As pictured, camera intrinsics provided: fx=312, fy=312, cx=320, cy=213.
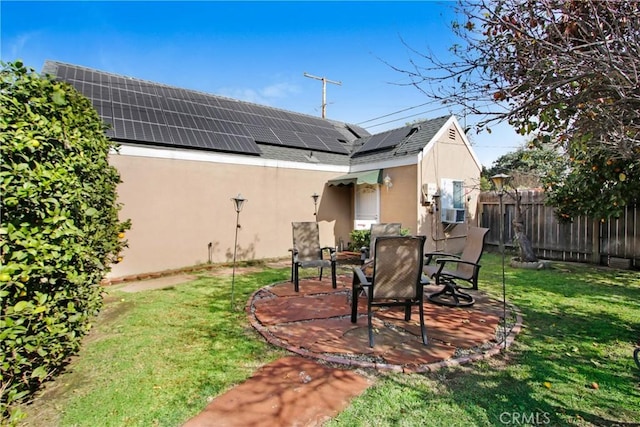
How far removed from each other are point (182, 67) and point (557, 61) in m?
17.2

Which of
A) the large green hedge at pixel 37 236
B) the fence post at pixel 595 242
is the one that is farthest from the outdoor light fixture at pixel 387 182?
the large green hedge at pixel 37 236

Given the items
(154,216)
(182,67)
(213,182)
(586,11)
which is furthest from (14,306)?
(182,67)

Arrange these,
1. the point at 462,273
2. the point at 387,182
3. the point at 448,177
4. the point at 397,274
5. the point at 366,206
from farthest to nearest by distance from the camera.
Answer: the point at 366,206, the point at 448,177, the point at 387,182, the point at 462,273, the point at 397,274

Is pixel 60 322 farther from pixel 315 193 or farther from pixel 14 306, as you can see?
pixel 315 193

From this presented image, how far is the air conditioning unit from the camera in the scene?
13.2 meters

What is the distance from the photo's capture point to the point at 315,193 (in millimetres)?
13469

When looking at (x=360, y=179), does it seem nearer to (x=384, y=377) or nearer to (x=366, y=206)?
(x=366, y=206)

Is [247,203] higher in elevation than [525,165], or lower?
lower

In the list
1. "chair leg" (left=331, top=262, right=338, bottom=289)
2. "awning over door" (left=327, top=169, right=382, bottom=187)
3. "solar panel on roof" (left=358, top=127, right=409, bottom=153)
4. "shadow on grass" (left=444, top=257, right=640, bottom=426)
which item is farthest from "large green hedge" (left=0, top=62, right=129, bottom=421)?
"solar panel on roof" (left=358, top=127, right=409, bottom=153)

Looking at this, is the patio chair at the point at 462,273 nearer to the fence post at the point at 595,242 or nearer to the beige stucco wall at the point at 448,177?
the beige stucco wall at the point at 448,177

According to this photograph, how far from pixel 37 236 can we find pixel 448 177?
44.3ft

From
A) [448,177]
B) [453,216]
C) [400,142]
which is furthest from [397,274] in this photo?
[400,142]

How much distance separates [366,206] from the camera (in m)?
14.0

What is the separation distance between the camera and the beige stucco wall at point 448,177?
12.6 meters
